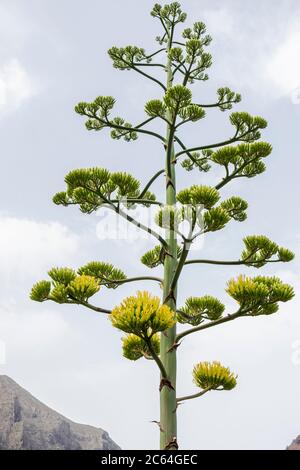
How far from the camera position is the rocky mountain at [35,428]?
113375 mm

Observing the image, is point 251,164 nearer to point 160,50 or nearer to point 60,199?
point 60,199

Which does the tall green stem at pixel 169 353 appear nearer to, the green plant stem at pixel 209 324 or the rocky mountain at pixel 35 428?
the green plant stem at pixel 209 324

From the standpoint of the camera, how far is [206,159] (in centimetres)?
787

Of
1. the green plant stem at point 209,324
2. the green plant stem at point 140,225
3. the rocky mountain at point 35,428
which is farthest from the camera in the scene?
the rocky mountain at point 35,428

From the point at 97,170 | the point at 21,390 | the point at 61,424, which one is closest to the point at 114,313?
the point at 97,170

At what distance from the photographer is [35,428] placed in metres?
120

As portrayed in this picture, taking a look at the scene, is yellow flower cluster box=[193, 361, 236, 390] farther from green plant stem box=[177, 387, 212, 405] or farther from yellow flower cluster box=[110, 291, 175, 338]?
yellow flower cluster box=[110, 291, 175, 338]

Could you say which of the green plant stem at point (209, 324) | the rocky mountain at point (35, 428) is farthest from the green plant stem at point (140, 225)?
the rocky mountain at point (35, 428)

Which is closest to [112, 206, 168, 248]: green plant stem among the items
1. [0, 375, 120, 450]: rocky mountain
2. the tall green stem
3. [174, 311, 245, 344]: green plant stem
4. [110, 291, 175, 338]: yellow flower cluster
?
the tall green stem

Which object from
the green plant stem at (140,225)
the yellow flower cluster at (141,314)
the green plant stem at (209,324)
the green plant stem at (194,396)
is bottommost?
the green plant stem at (194,396)

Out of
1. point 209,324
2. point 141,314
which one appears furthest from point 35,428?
point 141,314

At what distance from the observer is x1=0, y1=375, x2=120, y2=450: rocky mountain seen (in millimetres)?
113375

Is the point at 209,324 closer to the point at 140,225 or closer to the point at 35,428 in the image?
the point at 140,225

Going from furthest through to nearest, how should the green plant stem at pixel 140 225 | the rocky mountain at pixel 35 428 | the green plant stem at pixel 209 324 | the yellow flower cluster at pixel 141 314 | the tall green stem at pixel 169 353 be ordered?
the rocky mountain at pixel 35 428 → the green plant stem at pixel 140 225 → the green plant stem at pixel 209 324 → the tall green stem at pixel 169 353 → the yellow flower cluster at pixel 141 314
